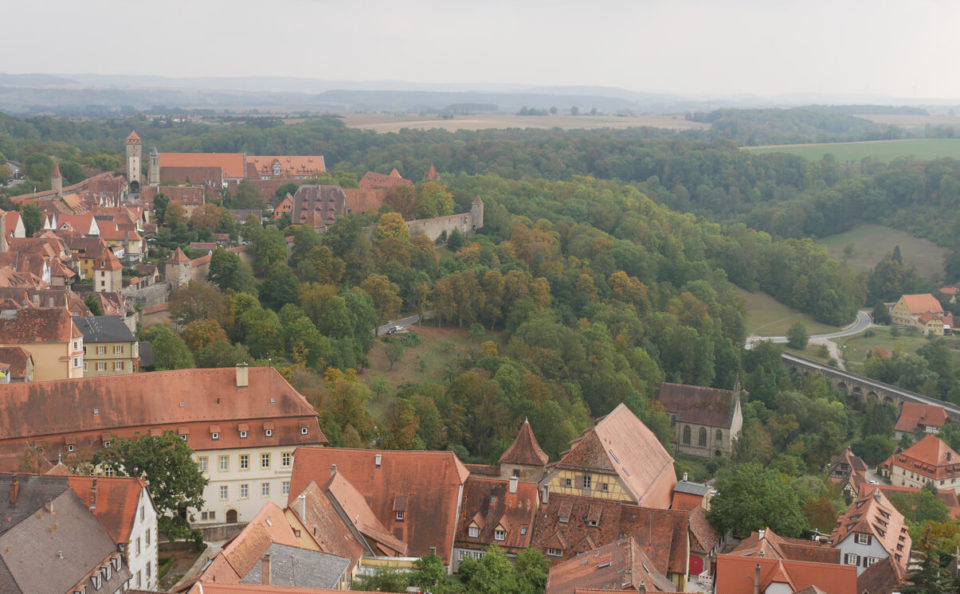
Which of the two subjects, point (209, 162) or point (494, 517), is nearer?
point (494, 517)

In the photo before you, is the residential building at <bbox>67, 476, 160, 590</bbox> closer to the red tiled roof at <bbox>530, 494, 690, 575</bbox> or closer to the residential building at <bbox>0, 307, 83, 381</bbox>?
the red tiled roof at <bbox>530, 494, 690, 575</bbox>

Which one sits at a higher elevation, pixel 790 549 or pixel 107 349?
Result: pixel 107 349

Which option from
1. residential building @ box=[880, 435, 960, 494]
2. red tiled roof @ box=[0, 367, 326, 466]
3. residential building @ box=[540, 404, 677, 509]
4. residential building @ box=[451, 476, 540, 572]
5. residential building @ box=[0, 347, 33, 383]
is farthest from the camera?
residential building @ box=[880, 435, 960, 494]

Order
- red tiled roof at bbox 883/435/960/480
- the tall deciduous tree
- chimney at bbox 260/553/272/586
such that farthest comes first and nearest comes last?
red tiled roof at bbox 883/435/960/480 < the tall deciduous tree < chimney at bbox 260/553/272/586

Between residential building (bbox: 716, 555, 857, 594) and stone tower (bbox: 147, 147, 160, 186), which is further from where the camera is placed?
stone tower (bbox: 147, 147, 160, 186)

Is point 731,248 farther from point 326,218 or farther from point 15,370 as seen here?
point 15,370

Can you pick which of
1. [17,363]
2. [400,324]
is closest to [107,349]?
[17,363]

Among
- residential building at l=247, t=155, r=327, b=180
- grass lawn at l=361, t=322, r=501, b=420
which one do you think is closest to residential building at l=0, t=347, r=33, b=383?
grass lawn at l=361, t=322, r=501, b=420

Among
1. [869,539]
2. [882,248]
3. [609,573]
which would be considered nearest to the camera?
[609,573]

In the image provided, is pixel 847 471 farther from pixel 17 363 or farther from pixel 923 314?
pixel 923 314
